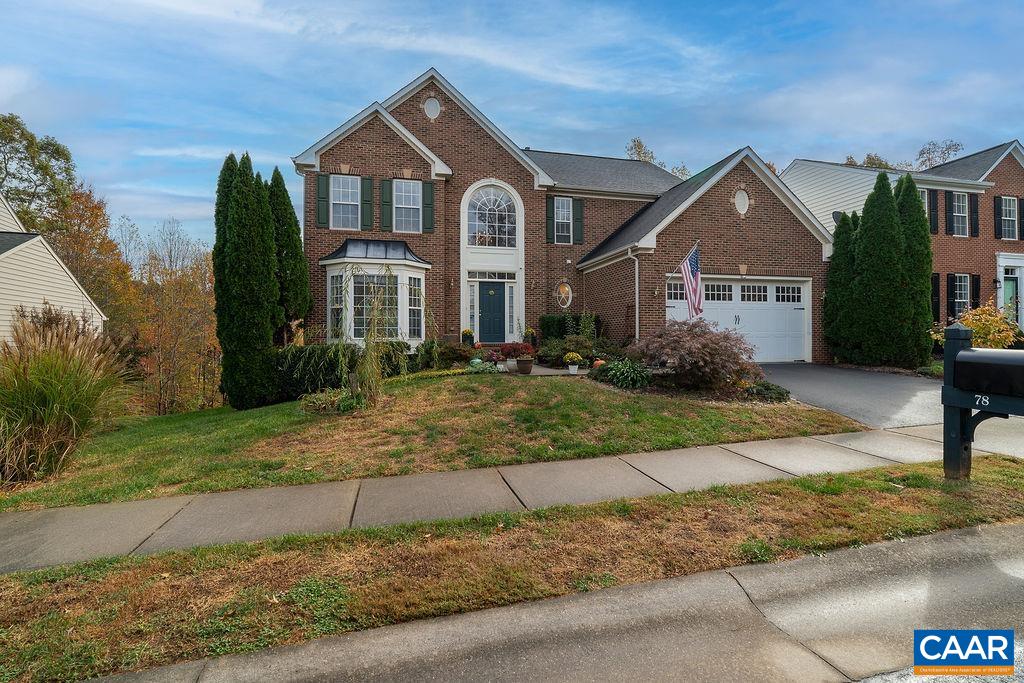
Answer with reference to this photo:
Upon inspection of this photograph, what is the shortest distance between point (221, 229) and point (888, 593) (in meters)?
13.3

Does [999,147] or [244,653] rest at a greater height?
[999,147]

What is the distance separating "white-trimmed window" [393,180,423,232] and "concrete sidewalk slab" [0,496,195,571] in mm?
11740

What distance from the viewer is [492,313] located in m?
16.6

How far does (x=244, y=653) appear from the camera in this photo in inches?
102

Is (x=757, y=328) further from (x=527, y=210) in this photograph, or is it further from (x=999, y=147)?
(x=999, y=147)

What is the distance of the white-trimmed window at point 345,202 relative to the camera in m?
15.1

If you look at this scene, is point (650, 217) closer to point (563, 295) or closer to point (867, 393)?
point (563, 295)

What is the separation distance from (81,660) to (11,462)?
5087 millimetres

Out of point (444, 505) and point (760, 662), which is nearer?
point (760, 662)

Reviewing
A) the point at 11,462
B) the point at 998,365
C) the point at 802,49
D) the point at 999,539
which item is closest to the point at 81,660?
the point at 11,462

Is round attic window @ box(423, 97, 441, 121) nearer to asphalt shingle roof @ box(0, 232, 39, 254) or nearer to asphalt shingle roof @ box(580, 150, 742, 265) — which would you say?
asphalt shingle roof @ box(580, 150, 742, 265)

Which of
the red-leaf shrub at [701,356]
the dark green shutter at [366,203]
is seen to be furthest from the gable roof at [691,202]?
the dark green shutter at [366,203]

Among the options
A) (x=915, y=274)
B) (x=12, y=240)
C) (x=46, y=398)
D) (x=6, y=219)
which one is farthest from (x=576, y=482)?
(x=6, y=219)

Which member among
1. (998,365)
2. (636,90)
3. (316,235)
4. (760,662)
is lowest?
(760,662)
